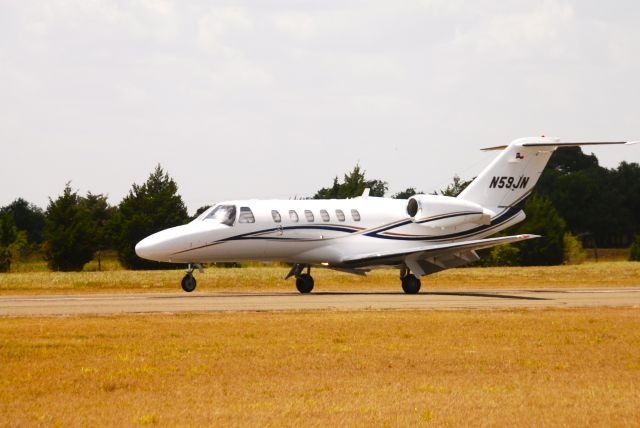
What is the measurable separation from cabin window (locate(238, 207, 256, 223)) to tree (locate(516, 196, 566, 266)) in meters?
34.2

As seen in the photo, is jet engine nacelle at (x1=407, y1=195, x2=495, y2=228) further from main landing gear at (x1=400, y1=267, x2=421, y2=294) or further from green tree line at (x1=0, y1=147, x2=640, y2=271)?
green tree line at (x1=0, y1=147, x2=640, y2=271)

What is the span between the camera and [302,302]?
99.1 ft

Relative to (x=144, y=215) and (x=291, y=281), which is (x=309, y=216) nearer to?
(x=291, y=281)

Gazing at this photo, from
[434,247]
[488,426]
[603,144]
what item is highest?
[603,144]

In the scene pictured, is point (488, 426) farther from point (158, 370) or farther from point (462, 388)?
point (158, 370)

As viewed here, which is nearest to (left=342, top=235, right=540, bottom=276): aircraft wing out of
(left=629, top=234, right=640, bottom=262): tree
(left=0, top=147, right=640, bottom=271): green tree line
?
(left=0, top=147, right=640, bottom=271): green tree line

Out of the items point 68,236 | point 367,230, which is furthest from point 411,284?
point 68,236

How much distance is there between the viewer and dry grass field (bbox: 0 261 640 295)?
41.4 m

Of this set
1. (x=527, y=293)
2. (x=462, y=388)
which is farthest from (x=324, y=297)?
(x=462, y=388)

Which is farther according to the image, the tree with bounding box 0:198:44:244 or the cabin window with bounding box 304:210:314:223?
the tree with bounding box 0:198:44:244

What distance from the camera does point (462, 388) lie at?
1366cm

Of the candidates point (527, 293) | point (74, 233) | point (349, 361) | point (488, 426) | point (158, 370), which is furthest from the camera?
point (74, 233)

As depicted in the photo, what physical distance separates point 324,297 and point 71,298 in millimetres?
7431

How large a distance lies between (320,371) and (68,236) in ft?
159
